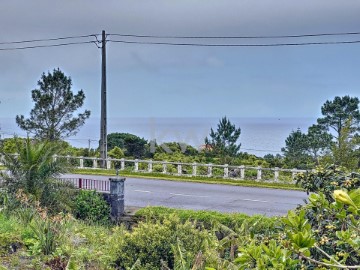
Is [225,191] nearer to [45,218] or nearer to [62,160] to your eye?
[62,160]

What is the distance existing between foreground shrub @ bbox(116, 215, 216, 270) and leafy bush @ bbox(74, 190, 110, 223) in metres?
5.34

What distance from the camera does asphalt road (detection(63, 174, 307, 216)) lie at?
48.9 ft

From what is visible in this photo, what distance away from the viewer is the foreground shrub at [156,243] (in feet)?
26.1

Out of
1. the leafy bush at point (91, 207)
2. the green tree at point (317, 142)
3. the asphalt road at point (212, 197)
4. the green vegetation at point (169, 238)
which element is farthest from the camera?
the green tree at point (317, 142)

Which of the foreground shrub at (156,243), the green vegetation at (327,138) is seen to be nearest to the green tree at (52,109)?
the green vegetation at (327,138)

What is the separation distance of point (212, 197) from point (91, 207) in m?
4.86

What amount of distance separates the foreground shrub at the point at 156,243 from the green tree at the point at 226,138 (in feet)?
68.8

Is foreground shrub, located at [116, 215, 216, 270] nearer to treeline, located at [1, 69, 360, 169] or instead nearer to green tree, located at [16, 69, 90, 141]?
treeline, located at [1, 69, 360, 169]

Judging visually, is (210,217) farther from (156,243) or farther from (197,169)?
(197,169)

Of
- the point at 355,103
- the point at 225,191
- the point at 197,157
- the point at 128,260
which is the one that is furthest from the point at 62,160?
the point at 355,103

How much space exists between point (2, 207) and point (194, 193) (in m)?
7.74

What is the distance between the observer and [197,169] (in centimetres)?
2425

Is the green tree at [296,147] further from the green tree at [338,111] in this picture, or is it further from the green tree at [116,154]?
the green tree at [116,154]

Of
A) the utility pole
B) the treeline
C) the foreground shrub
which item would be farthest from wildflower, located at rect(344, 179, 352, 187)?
the utility pole
